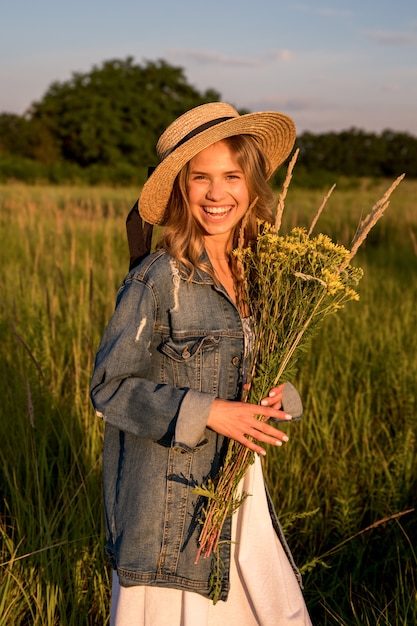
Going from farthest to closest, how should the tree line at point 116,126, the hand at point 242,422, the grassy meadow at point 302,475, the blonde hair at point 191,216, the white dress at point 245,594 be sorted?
the tree line at point 116,126 < the grassy meadow at point 302,475 < the blonde hair at point 191,216 < the white dress at point 245,594 < the hand at point 242,422

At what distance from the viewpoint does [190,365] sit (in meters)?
1.57

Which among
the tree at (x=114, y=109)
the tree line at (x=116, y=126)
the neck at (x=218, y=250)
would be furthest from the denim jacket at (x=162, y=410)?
the tree at (x=114, y=109)

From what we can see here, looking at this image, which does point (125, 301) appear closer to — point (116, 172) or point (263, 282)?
point (263, 282)

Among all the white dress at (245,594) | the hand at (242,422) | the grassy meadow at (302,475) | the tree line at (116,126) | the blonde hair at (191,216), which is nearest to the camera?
the hand at (242,422)

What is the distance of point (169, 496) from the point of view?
1530 millimetres

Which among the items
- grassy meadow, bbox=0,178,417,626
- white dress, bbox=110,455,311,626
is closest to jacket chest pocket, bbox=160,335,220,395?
white dress, bbox=110,455,311,626

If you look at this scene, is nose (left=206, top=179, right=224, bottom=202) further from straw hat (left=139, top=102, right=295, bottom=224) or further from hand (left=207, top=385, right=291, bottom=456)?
hand (left=207, top=385, right=291, bottom=456)

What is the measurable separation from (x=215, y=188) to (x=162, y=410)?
0.57 m

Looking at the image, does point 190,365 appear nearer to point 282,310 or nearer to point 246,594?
point 282,310

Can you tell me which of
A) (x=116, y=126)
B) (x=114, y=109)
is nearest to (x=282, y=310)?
(x=116, y=126)

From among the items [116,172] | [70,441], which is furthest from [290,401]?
[116,172]

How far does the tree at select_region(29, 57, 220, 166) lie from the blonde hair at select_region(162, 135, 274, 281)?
3527 centimetres

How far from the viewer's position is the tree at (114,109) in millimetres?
36938

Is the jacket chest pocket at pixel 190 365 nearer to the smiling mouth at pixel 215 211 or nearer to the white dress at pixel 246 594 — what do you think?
the white dress at pixel 246 594
